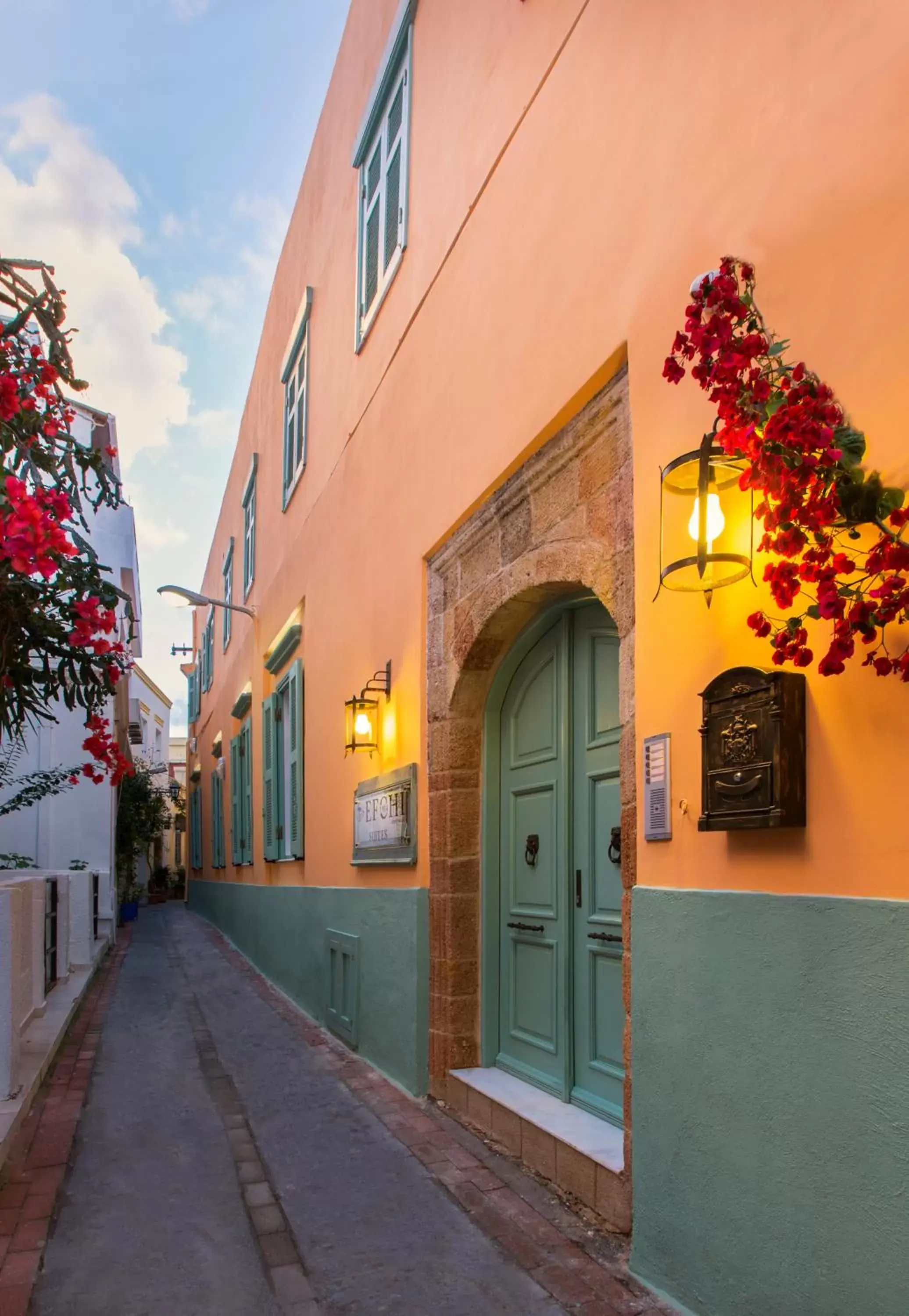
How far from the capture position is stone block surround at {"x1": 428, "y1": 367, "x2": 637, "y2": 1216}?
150 inches

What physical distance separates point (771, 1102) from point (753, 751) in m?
0.85

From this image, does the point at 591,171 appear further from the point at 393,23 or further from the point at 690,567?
the point at 393,23

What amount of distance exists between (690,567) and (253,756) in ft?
36.5

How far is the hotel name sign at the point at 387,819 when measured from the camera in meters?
6.10

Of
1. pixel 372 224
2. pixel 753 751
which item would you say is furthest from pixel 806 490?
pixel 372 224

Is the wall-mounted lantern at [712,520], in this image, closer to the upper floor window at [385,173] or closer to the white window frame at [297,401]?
the upper floor window at [385,173]

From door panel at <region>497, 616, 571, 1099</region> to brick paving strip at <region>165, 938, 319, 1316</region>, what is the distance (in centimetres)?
120

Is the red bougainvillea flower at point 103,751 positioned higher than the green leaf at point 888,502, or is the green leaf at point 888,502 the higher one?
the green leaf at point 888,502

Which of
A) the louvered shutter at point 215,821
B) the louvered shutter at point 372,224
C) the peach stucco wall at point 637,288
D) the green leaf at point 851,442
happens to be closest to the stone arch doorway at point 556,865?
the peach stucco wall at point 637,288

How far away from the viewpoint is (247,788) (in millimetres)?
14438

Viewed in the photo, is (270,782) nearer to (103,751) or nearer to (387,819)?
(387,819)

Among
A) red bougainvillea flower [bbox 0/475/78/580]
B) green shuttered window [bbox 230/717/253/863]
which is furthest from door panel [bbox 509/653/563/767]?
green shuttered window [bbox 230/717/253/863]

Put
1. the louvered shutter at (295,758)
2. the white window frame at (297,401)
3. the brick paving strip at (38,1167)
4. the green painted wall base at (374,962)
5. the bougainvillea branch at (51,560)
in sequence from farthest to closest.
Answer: the white window frame at (297,401) < the louvered shutter at (295,758) < the green painted wall base at (374,962) < the bougainvillea branch at (51,560) < the brick paving strip at (38,1167)

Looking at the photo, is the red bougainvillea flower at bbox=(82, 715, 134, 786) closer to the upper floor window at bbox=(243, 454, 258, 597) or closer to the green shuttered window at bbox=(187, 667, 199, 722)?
the upper floor window at bbox=(243, 454, 258, 597)
